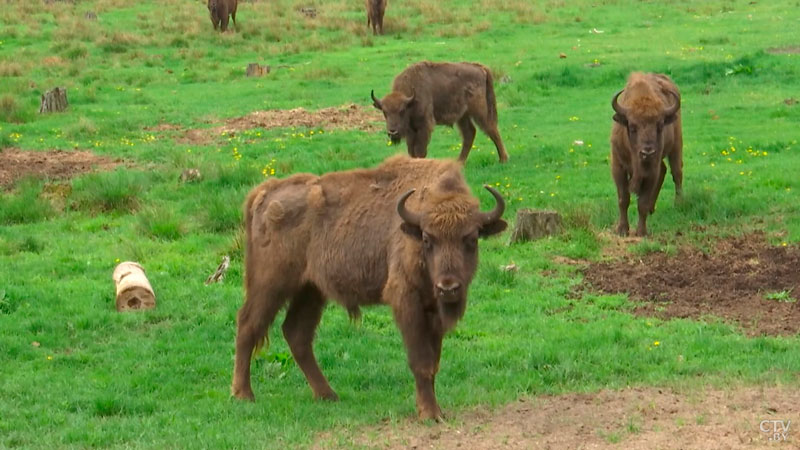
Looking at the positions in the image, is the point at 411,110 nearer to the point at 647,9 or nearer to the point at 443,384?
the point at 443,384

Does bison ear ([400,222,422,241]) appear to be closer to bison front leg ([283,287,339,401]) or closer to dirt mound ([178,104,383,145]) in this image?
bison front leg ([283,287,339,401])

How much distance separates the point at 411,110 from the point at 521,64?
27.6ft

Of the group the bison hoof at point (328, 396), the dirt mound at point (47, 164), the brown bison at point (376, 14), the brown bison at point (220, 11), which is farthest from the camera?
the brown bison at point (220, 11)

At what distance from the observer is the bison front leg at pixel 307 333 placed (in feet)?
26.3

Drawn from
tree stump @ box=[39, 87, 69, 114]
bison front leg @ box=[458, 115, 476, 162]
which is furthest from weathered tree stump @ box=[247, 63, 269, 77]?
bison front leg @ box=[458, 115, 476, 162]

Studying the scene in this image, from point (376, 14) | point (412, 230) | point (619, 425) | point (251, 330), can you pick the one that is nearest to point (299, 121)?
point (376, 14)

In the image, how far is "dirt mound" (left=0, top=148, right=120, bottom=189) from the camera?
16.3m

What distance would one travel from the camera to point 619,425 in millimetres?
6957

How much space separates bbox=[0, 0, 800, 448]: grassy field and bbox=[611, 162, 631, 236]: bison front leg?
30cm

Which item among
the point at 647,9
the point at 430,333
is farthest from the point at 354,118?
the point at 647,9

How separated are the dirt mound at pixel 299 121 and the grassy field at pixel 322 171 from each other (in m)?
0.46

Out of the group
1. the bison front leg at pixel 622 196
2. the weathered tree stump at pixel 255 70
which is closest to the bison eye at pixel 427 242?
the bison front leg at pixel 622 196

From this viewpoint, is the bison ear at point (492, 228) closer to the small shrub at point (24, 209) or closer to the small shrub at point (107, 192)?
the small shrub at point (107, 192)

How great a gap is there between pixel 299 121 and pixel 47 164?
4.86 meters
